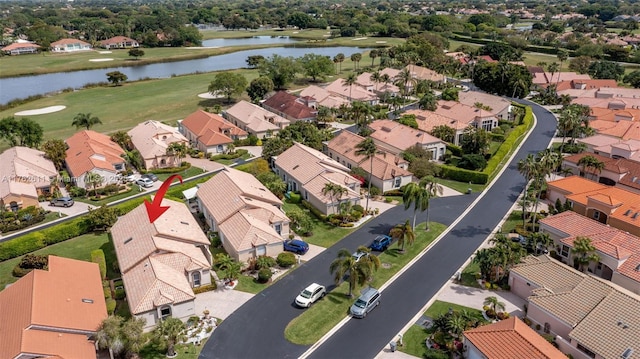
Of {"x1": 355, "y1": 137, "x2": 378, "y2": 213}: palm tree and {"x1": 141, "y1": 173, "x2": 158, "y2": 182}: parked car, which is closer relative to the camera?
{"x1": 355, "y1": 137, "x2": 378, "y2": 213}: palm tree

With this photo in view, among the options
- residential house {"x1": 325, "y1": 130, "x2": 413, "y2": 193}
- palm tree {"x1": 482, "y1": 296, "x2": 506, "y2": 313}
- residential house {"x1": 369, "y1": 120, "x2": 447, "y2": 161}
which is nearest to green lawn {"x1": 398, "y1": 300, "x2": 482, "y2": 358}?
palm tree {"x1": 482, "y1": 296, "x2": 506, "y2": 313}

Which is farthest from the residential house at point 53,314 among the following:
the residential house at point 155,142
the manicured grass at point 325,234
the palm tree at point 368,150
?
the residential house at point 155,142

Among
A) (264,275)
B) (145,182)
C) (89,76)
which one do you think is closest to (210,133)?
(145,182)

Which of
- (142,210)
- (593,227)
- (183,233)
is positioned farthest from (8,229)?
(593,227)

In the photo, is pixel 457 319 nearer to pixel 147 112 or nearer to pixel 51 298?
pixel 51 298

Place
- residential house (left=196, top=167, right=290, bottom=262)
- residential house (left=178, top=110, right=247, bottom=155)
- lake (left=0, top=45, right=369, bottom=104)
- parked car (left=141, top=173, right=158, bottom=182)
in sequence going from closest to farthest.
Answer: residential house (left=196, top=167, right=290, bottom=262)
parked car (left=141, top=173, right=158, bottom=182)
residential house (left=178, top=110, right=247, bottom=155)
lake (left=0, top=45, right=369, bottom=104)

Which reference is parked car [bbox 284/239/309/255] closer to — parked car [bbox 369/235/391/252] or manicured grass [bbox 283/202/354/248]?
manicured grass [bbox 283/202/354/248]
